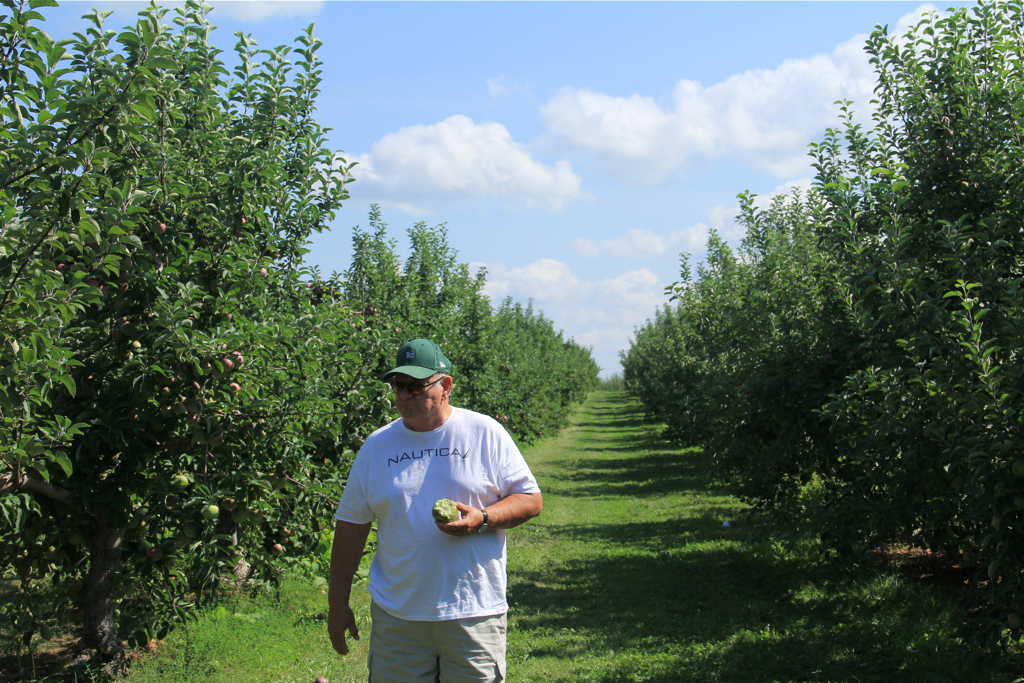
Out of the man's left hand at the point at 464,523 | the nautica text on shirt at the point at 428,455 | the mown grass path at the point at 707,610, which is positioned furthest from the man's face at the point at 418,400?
the mown grass path at the point at 707,610

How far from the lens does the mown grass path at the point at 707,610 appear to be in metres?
5.55

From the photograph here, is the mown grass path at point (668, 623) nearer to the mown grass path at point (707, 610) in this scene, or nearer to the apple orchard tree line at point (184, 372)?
the mown grass path at point (707, 610)

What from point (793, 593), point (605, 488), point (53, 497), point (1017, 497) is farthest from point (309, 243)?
point (605, 488)

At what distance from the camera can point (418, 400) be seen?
9.81ft

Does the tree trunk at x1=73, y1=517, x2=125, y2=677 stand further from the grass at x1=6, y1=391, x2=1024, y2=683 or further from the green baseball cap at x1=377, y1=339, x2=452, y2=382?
the green baseball cap at x1=377, y1=339, x2=452, y2=382

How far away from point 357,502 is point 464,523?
595 mm

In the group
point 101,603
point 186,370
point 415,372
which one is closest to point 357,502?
point 415,372

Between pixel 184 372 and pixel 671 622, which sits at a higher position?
pixel 184 372

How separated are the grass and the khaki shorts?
2654 mm

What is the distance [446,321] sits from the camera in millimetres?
15156

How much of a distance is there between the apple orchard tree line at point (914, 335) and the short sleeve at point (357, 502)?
2.98 m

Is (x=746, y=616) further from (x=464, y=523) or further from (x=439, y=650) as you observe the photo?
(x=464, y=523)

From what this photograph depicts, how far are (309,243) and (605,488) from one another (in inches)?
497

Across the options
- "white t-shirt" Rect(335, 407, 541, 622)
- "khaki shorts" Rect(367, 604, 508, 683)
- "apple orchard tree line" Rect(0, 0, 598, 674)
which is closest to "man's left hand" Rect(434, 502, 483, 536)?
"white t-shirt" Rect(335, 407, 541, 622)
